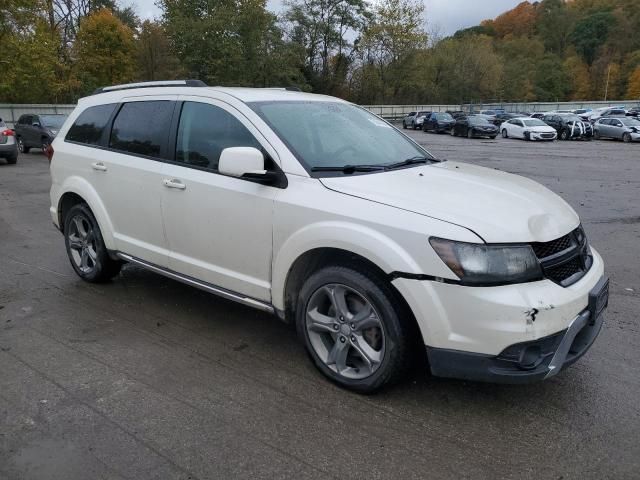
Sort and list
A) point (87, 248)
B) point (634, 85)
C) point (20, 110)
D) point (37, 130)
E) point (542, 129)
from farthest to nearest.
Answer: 1. point (634, 85)
2. point (20, 110)
3. point (542, 129)
4. point (37, 130)
5. point (87, 248)

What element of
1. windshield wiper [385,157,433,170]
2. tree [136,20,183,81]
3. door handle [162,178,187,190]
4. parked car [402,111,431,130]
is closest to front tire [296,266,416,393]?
windshield wiper [385,157,433,170]

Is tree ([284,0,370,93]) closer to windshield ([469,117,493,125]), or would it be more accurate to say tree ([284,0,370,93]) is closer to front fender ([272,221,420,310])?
windshield ([469,117,493,125])

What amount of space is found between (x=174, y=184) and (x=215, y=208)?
479 mm

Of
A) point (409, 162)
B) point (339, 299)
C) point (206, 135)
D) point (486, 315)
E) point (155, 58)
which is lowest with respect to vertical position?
point (339, 299)

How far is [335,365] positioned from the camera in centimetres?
345

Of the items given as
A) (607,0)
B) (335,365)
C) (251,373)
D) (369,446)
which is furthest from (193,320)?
(607,0)

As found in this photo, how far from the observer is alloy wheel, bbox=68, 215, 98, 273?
17.4 ft

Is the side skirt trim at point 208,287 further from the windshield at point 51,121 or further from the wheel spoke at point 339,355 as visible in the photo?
the windshield at point 51,121

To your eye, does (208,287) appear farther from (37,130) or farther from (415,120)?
(415,120)

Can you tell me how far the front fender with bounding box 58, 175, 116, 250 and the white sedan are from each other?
31249mm

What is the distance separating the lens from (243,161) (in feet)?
11.2

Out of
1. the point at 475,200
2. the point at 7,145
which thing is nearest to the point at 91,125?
the point at 475,200

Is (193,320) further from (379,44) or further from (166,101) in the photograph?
(379,44)

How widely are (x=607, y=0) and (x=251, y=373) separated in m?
135
